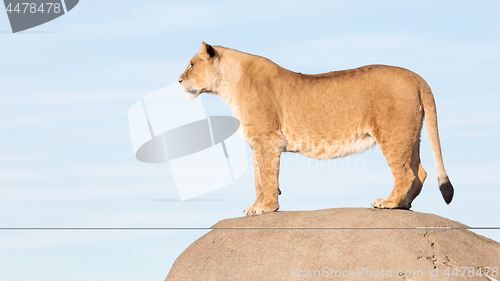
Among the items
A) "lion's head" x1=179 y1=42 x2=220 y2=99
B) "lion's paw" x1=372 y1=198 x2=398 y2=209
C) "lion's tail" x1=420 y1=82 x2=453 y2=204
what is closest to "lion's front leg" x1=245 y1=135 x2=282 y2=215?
"lion's head" x1=179 y1=42 x2=220 y2=99

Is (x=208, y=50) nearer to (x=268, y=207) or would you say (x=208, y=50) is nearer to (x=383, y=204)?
(x=268, y=207)

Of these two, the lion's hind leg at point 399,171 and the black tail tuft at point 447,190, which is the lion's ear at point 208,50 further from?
the black tail tuft at point 447,190

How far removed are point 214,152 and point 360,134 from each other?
2.34 meters

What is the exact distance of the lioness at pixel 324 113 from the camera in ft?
27.7

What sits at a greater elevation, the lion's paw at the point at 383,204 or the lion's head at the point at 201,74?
the lion's head at the point at 201,74

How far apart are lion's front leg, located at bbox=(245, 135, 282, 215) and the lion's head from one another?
4.50 feet

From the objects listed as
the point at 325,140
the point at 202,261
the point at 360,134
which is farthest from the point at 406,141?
the point at 202,261

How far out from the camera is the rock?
7508 millimetres

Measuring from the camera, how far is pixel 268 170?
855 centimetres

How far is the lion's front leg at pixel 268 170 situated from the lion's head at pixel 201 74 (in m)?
1.37

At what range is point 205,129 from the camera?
8852mm

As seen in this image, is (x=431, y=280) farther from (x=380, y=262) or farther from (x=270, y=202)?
(x=270, y=202)

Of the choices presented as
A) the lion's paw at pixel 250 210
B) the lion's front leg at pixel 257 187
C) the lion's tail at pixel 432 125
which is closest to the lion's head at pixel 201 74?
the lion's front leg at pixel 257 187

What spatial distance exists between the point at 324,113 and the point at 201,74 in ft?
7.06
